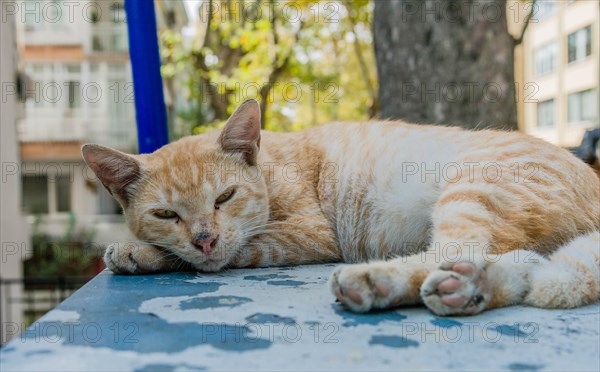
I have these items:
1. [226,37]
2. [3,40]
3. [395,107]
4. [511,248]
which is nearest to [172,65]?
[226,37]

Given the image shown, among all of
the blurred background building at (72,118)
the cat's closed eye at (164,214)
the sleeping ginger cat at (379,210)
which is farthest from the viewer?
the blurred background building at (72,118)

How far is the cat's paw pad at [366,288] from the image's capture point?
159 cm

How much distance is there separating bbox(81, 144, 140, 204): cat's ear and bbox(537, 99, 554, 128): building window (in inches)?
996

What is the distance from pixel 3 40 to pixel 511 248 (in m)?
8.52

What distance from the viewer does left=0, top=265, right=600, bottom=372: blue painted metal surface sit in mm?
1220

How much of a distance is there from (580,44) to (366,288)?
962 inches

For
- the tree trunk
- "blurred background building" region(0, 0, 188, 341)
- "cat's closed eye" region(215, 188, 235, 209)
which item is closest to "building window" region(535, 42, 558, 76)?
"blurred background building" region(0, 0, 188, 341)

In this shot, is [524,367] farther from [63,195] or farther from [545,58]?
[545,58]

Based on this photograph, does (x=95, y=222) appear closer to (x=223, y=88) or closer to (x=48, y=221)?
(x=48, y=221)

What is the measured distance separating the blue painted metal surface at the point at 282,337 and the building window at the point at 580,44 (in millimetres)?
23524

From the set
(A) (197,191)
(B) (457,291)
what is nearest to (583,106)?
(A) (197,191)

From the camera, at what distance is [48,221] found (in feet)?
57.0

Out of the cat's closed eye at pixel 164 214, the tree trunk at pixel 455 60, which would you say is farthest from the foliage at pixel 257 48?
the cat's closed eye at pixel 164 214

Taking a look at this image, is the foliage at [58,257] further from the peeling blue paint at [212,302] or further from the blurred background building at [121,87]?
the peeling blue paint at [212,302]
